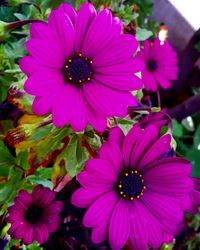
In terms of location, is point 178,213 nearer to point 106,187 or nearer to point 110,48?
point 106,187

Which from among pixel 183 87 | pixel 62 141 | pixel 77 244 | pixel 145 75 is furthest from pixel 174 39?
pixel 62 141

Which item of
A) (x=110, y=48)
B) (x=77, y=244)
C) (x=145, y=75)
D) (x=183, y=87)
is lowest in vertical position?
(x=77, y=244)

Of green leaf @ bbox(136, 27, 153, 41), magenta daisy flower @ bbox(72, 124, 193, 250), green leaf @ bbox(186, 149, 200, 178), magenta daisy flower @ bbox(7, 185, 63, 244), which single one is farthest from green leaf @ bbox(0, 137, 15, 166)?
green leaf @ bbox(186, 149, 200, 178)

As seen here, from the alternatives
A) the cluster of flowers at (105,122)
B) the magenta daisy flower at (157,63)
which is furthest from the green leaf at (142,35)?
the cluster of flowers at (105,122)

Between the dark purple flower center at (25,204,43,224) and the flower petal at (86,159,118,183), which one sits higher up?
the flower petal at (86,159,118,183)

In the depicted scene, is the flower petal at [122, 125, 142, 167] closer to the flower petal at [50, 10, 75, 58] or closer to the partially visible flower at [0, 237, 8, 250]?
the flower petal at [50, 10, 75, 58]

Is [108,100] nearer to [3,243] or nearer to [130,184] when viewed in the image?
[130,184]

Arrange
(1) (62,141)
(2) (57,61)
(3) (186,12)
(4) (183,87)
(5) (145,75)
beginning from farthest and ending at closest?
(3) (186,12)
(4) (183,87)
(5) (145,75)
(1) (62,141)
(2) (57,61)
